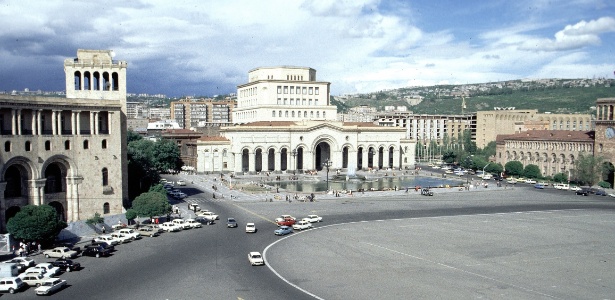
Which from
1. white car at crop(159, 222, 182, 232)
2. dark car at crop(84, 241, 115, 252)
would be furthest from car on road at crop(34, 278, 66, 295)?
white car at crop(159, 222, 182, 232)

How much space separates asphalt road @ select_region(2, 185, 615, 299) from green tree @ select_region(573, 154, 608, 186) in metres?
28.1

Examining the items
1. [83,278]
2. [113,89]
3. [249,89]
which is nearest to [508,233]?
[83,278]

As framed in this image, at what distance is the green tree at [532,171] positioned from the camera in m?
100

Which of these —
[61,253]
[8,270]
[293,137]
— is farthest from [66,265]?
[293,137]

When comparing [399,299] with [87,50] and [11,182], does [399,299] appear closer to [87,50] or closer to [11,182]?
[11,182]

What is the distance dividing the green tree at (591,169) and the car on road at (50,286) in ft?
276

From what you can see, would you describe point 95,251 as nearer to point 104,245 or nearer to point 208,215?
point 104,245

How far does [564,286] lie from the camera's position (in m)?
32.8

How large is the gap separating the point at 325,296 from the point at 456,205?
42072 mm

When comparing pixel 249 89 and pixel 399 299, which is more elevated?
pixel 249 89

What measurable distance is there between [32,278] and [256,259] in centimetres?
1442

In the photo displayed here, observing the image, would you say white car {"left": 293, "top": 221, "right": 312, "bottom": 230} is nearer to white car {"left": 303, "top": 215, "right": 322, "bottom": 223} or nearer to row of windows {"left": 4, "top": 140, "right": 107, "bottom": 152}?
white car {"left": 303, "top": 215, "right": 322, "bottom": 223}

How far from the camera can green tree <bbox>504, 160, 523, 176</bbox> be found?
10325 cm

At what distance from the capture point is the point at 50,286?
101 ft
